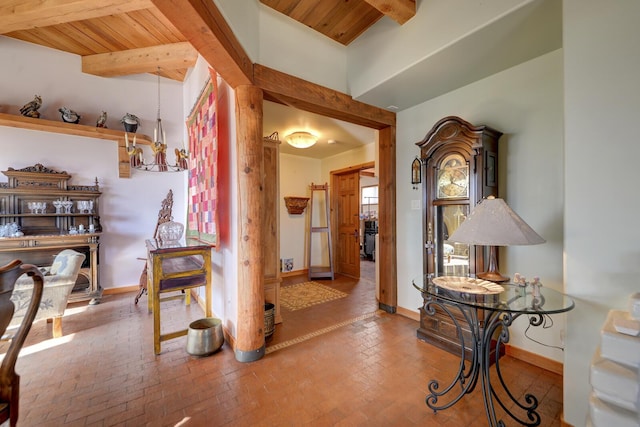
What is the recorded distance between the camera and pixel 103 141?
390 cm

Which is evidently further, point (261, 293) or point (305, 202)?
point (305, 202)

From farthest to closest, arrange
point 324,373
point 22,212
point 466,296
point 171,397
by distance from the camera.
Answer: point 22,212, point 324,373, point 171,397, point 466,296

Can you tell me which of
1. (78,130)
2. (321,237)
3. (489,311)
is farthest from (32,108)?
(489,311)

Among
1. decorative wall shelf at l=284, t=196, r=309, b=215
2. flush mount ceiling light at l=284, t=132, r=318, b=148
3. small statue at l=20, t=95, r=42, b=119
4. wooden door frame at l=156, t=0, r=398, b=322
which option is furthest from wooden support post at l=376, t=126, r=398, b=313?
small statue at l=20, t=95, r=42, b=119

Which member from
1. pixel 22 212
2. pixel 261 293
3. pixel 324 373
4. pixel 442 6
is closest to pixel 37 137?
pixel 22 212

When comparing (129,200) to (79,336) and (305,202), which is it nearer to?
(79,336)

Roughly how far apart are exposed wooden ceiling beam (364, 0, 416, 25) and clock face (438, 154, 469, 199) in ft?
4.27

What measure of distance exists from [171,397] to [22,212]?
362 centimetres

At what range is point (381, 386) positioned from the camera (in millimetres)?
1834

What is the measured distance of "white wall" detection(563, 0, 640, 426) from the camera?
50.6 inches

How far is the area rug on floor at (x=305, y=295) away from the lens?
3.58 metres

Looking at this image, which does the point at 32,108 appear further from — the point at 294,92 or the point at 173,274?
the point at 294,92

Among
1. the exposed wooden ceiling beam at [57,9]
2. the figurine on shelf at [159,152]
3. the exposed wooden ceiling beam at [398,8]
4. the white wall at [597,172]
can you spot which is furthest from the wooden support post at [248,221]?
the white wall at [597,172]

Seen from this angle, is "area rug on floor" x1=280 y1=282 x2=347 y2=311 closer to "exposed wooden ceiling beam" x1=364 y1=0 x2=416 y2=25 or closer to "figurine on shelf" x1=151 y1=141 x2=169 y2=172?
"figurine on shelf" x1=151 y1=141 x2=169 y2=172
